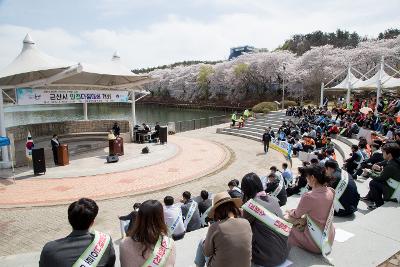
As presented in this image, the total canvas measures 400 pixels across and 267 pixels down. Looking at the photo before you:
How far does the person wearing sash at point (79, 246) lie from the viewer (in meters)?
2.68

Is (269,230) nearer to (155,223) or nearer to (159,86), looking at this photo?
(155,223)

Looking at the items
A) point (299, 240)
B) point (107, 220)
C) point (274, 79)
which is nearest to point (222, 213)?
point (299, 240)

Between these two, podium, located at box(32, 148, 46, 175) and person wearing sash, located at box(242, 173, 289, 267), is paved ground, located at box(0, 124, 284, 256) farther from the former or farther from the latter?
person wearing sash, located at box(242, 173, 289, 267)

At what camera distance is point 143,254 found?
9.48 feet

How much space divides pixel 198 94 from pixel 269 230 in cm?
7178

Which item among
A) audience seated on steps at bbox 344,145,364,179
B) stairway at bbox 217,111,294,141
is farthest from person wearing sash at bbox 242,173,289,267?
stairway at bbox 217,111,294,141

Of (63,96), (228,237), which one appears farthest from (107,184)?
(228,237)

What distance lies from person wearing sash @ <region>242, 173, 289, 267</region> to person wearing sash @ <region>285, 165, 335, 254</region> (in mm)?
559

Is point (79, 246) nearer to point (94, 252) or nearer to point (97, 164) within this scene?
point (94, 252)

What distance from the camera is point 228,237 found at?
10.0 feet

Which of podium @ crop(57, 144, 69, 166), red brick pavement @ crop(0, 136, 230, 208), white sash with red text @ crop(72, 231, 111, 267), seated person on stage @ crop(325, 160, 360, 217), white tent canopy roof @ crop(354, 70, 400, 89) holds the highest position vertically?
white tent canopy roof @ crop(354, 70, 400, 89)

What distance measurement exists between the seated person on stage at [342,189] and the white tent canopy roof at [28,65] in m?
13.3

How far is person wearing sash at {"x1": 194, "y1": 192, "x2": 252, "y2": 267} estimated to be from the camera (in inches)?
121

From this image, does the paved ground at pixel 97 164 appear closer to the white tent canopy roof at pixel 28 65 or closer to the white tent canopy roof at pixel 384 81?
the white tent canopy roof at pixel 28 65
